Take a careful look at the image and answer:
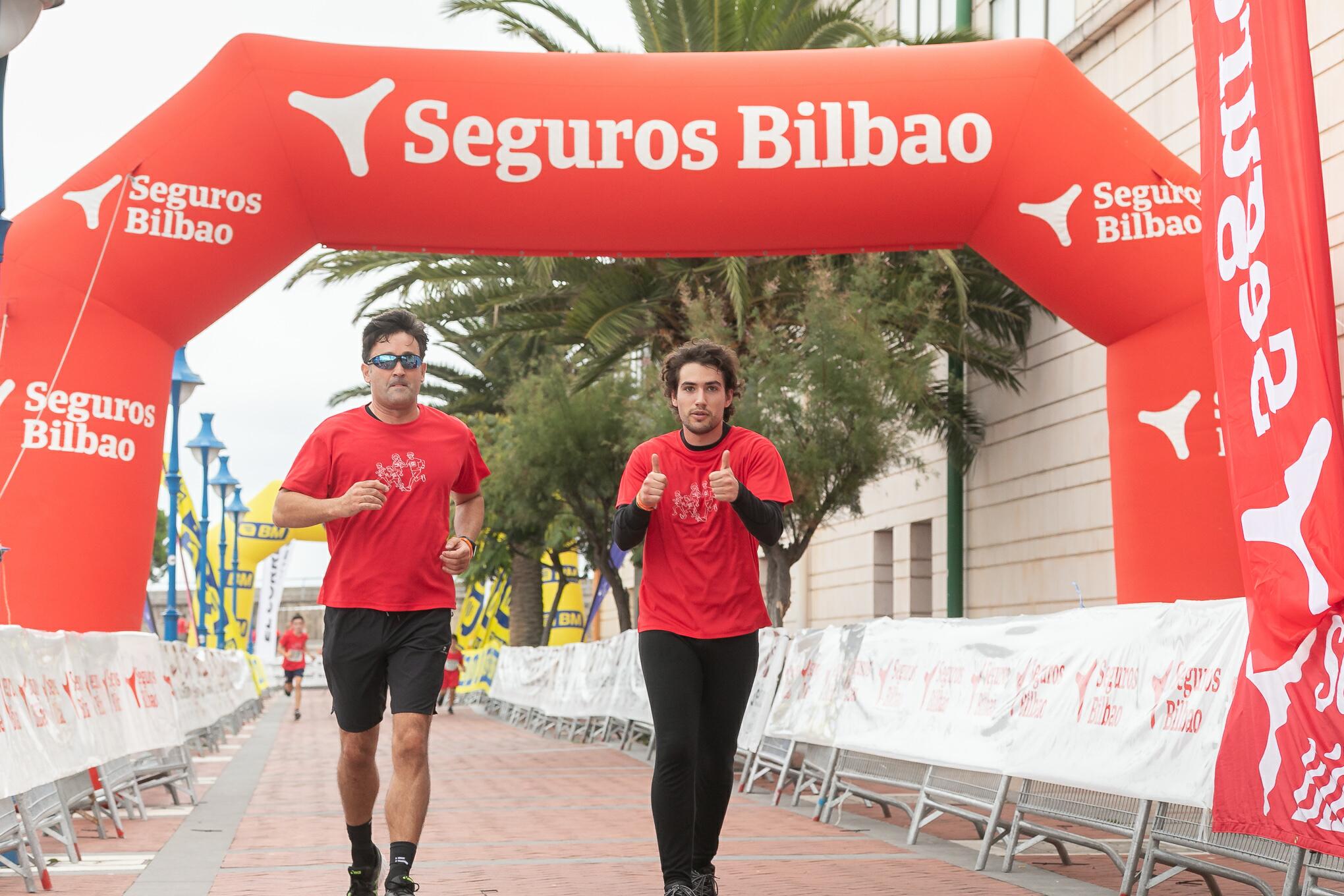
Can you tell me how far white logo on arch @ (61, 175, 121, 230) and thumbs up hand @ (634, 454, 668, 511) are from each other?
5983 millimetres

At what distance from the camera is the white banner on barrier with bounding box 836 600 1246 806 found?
6246 mm

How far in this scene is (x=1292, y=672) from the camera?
518cm

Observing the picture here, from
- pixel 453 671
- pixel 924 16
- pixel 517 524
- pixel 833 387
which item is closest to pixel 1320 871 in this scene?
pixel 833 387

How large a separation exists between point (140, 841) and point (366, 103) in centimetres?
465

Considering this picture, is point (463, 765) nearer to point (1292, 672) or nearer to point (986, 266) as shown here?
point (986, 266)

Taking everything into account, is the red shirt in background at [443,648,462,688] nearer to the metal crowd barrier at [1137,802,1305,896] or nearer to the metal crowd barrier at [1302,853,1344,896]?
the metal crowd barrier at [1137,802,1305,896]

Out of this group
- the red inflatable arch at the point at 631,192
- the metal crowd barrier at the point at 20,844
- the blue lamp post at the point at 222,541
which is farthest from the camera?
the blue lamp post at the point at 222,541

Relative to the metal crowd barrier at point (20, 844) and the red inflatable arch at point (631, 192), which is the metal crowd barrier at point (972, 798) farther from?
the metal crowd barrier at point (20, 844)

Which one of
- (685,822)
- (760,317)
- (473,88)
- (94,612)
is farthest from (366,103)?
(760,317)

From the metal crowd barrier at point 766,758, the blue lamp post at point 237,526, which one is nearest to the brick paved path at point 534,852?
the metal crowd barrier at point 766,758

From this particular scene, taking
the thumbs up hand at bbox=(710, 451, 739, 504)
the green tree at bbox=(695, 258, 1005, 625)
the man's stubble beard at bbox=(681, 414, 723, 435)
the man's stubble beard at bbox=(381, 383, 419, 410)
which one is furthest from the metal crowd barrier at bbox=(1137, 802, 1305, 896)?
the green tree at bbox=(695, 258, 1005, 625)

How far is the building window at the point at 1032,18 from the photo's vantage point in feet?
63.5

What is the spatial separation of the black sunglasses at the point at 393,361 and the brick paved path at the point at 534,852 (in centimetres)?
213

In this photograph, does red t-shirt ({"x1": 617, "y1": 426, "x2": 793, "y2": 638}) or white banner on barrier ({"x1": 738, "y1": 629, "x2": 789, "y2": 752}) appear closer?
red t-shirt ({"x1": 617, "y1": 426, "x2": 793, "y2": 638})
